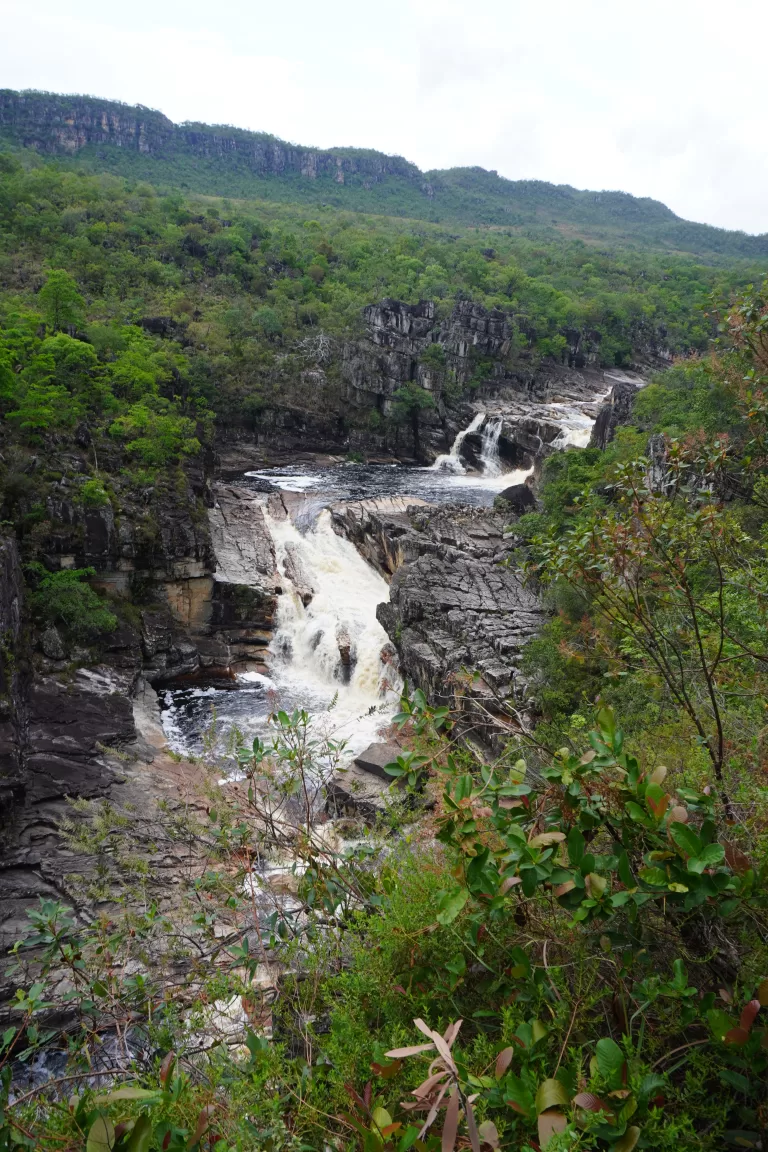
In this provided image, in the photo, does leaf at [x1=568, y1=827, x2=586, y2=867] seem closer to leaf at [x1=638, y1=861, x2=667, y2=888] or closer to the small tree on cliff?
leaf at [x1=638, y1=861, x2=667, y2=888]

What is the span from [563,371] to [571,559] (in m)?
51.6

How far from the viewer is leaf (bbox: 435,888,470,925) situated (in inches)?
111

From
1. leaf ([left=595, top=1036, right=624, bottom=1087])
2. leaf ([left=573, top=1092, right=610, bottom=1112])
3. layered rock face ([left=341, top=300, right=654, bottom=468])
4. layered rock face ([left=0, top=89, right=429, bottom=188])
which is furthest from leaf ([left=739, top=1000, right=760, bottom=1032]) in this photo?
layered rock face ([left=0, top=89, right=429, bottom=188])

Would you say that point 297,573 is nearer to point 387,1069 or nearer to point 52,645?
point 52,645

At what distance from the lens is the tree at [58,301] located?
2744 cm

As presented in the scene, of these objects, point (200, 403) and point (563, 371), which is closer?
point (200, 403)

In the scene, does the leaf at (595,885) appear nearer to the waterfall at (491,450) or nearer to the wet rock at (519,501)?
the wet rock at (519,501)

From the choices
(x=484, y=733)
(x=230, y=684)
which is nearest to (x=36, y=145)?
(x=230, y=684)

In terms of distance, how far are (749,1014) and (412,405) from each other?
4132 centimetres

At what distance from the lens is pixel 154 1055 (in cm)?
436

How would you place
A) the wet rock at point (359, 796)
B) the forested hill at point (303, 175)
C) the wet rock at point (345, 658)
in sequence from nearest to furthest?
the wet rock at point (359, 796), the wet rock at point (345, 658), the forested hill at point (303, 175)

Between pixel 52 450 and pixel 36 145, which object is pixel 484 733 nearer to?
pixel 52 450

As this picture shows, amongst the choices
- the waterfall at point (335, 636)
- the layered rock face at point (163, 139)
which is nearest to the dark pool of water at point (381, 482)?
the waterfall at point (335, 636)

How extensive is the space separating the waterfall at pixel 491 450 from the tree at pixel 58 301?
21.3m
